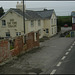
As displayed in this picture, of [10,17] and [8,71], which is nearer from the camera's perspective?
[8,71]

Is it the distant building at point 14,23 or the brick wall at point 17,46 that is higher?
the distant building at point 14,23

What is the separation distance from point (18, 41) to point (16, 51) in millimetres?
952

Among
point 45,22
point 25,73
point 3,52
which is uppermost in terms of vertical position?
point 45,22

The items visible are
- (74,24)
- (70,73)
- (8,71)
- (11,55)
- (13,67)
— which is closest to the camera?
(70,73)

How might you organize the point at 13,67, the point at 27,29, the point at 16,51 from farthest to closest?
the point at 27,29
the point at 16,51
the point at 13,67

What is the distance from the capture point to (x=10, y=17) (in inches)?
1321

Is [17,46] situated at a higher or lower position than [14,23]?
lower

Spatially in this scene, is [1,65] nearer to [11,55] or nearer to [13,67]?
[13,67]

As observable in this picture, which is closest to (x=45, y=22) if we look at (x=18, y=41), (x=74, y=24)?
(x=74, y=24)

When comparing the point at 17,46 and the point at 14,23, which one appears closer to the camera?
the point at 17,46

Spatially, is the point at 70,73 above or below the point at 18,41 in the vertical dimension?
below

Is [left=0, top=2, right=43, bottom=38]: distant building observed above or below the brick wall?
above

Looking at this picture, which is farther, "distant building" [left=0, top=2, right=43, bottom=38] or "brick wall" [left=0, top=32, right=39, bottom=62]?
"distant building" [left=0, top=2, right=43, bottom=38]

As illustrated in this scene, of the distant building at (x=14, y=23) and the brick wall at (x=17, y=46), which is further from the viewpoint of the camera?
the distant building at (x=14, y=23)
